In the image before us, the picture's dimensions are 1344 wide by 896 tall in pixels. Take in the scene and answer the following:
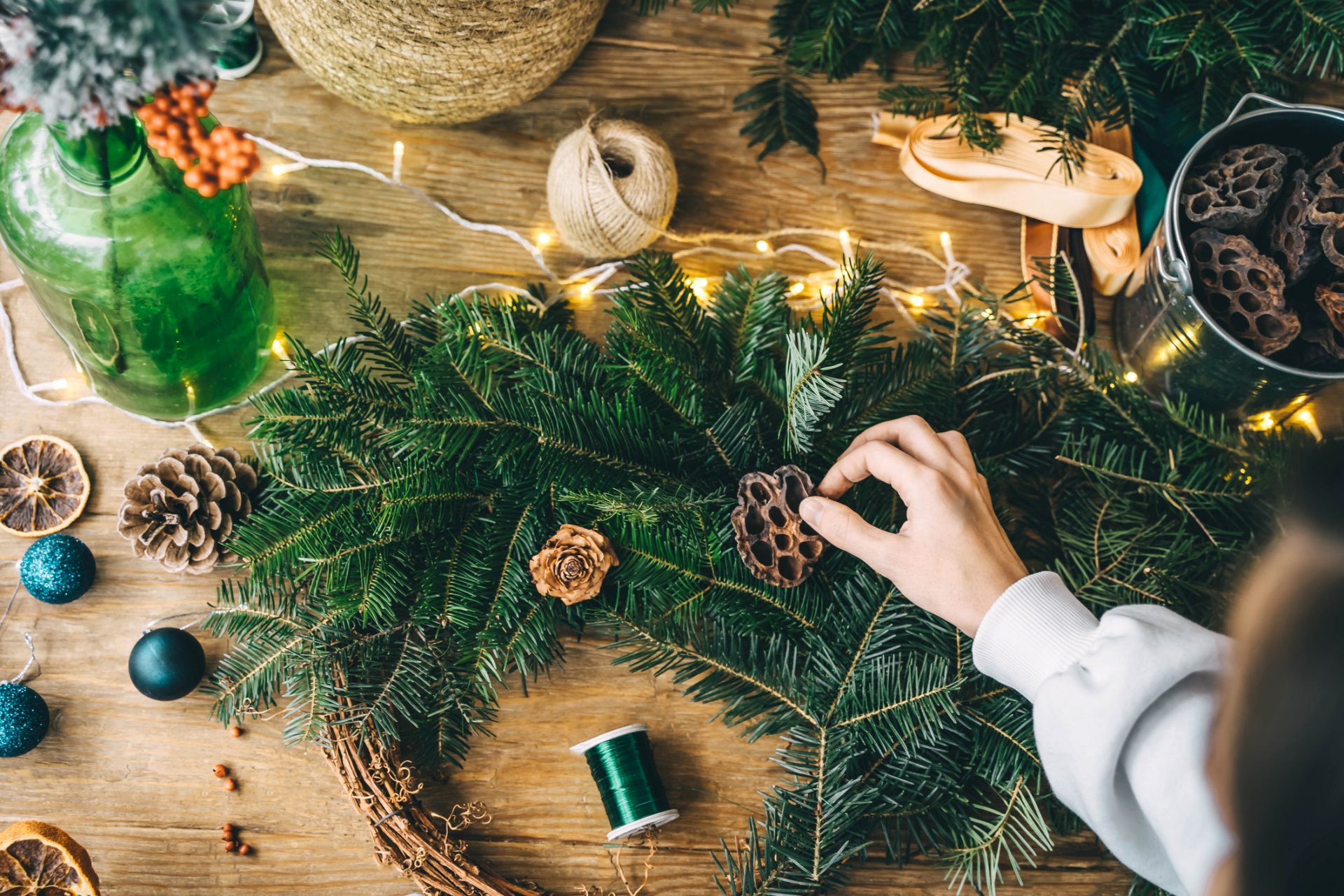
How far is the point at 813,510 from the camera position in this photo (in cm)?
83

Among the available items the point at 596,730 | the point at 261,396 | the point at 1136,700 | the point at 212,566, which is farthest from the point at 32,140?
the point at 1136,700

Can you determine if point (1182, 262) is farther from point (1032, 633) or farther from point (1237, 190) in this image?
point (1032, 633)

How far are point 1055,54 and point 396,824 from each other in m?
1.12

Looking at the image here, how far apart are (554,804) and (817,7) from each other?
966mm

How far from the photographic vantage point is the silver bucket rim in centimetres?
91

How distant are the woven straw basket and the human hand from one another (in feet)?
1.84

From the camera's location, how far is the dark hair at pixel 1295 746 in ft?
1.66

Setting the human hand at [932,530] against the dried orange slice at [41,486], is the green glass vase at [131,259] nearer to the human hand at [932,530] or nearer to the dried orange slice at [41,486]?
the dried orange slice at [41,486]

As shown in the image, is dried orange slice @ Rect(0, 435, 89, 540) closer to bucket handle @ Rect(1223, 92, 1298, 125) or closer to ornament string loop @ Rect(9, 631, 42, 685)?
ornament string loop @ Rect(9, 631, 42, 685)

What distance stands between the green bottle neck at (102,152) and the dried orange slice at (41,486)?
1.41ft

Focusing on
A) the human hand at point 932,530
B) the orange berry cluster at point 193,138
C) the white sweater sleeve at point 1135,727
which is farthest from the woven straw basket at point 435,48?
the white sweater sleeve at point 1135,727

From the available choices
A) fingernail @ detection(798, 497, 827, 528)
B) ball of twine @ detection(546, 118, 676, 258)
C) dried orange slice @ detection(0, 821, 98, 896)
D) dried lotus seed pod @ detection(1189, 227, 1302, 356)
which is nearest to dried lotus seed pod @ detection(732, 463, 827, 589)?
fingernail @ detection(798, 497, 827, 528)

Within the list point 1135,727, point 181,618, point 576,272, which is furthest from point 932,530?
point 181,618

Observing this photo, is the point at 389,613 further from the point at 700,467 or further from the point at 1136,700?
the point at 1136,700
